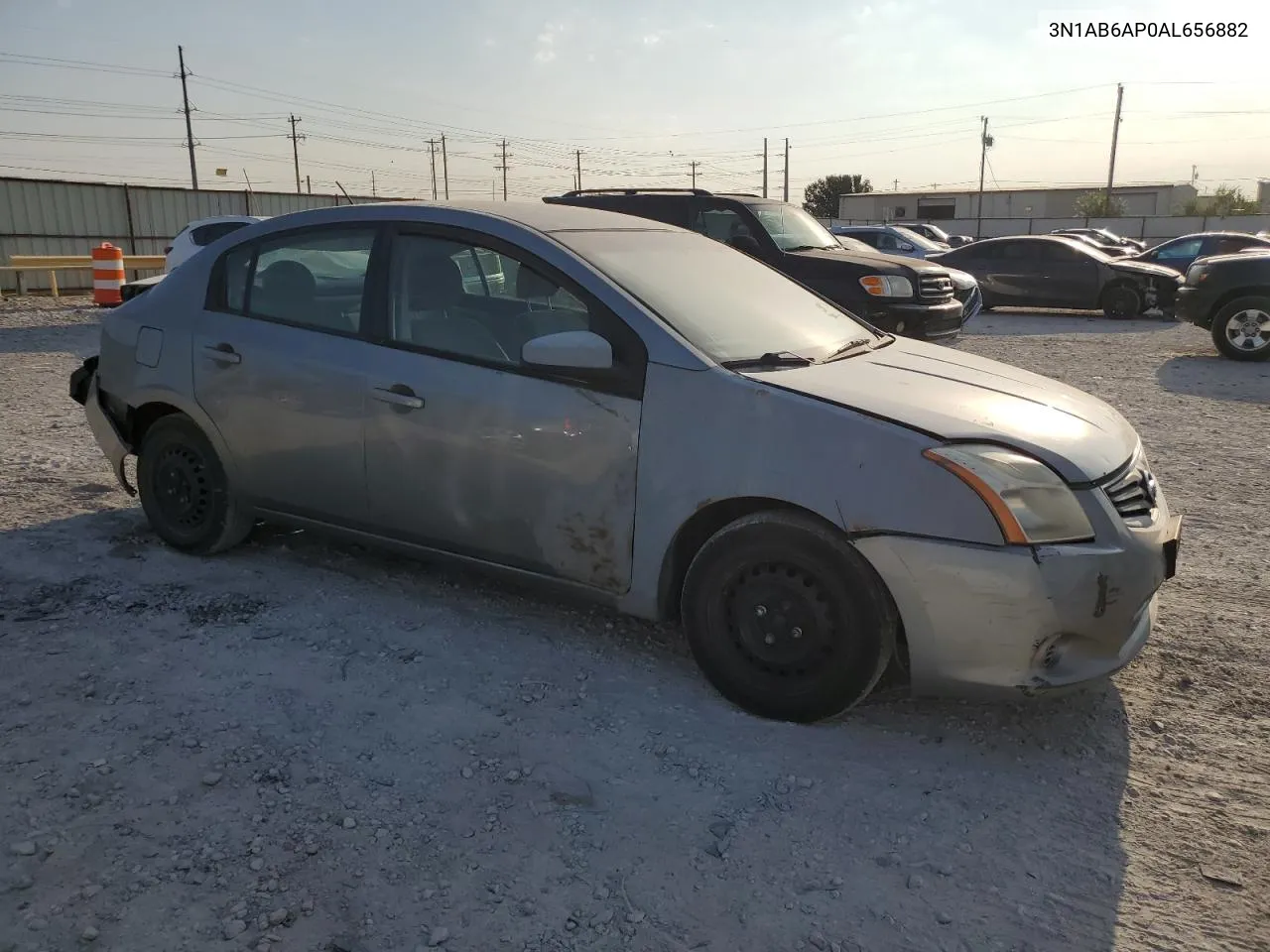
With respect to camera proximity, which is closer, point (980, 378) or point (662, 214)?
point (980, 378)

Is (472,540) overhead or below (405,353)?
below

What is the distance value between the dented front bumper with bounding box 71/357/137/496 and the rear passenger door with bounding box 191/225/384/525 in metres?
0.75

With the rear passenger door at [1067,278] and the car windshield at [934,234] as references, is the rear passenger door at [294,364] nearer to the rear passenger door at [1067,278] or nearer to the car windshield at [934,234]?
the rear passenger door at [1067,278]

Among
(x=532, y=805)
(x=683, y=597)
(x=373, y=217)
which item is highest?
(x=373, y=217)

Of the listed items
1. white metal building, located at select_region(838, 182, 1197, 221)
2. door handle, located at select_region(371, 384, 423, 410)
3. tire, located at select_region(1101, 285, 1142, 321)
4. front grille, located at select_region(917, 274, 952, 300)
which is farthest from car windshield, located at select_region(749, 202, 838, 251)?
white metal building, located at select_region(838, 182, 1197, 221)

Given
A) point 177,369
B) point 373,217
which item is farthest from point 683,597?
point 177,369

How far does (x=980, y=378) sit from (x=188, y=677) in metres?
3.14

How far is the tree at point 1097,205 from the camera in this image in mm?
69562

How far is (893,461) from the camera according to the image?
3082 millimetres

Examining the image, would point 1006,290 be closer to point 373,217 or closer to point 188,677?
point 373,217

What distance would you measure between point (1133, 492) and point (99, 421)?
467 centimetres

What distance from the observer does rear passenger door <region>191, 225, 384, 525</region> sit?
4.16 m

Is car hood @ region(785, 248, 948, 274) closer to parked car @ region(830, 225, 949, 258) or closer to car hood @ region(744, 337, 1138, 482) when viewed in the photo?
car hood @ region(744, 337, 1138, 482)

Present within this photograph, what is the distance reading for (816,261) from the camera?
10953mm
